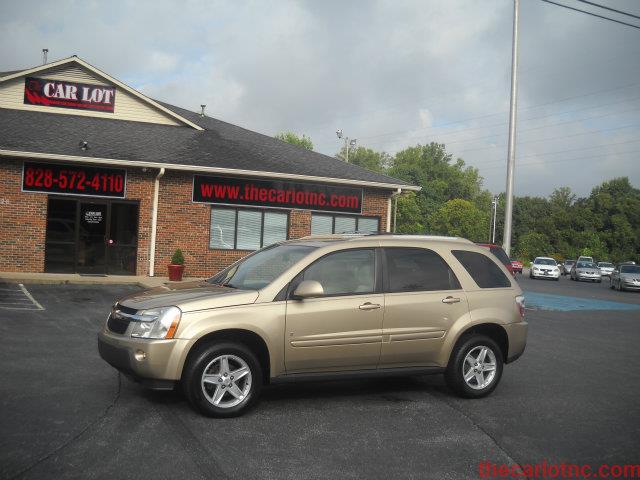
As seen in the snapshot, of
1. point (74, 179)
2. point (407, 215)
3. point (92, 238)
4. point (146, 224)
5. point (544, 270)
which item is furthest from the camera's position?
point (407, 215)

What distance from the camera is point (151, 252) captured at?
71.8ft

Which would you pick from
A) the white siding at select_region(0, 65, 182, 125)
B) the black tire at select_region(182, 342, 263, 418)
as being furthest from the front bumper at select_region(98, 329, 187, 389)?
the white siding at select_region(0, 65, 182, 125)

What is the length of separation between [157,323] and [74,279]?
46.9 feet

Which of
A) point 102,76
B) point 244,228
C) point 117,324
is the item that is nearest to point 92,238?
point 244,228

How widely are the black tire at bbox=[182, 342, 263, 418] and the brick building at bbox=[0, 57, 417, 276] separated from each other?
51.3 ft

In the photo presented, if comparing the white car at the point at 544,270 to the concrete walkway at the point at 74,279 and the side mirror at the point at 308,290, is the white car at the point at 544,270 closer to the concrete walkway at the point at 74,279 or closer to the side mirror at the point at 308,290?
the concrete walkway at the point at 74,279

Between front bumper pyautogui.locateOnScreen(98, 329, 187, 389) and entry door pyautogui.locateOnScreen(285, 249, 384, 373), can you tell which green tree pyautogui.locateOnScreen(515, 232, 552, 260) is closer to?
entry door pyautogui.locateOnScreen(285, 249, 384, 373)

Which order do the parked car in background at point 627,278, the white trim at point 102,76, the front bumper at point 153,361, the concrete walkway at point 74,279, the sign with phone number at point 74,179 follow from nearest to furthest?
the front bumper at point 153,361
the concrete walkway at point 74,279
the sign with phone number at point 74,179
the white trim at point 102,76
the parked car in background at point 627,278

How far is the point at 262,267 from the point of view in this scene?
7238 mm

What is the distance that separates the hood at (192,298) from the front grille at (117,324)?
5.8 inches

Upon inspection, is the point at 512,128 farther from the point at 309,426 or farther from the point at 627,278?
the point at 309,426

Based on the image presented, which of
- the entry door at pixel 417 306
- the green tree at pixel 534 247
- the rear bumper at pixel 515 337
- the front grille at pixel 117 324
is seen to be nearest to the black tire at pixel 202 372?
the front grille at pixel 117 324

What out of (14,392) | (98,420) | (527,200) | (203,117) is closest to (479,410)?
(98,420)

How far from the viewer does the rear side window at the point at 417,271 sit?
282 inches
